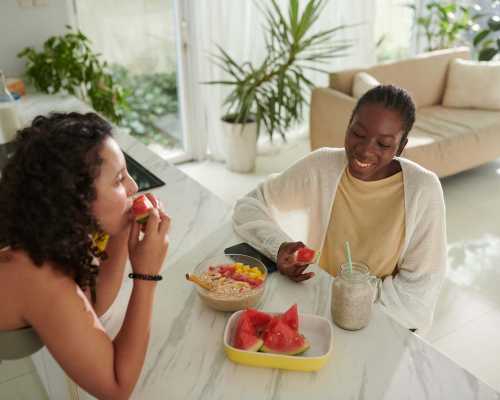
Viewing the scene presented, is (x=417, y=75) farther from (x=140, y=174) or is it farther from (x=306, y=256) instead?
(x=306, y=256)

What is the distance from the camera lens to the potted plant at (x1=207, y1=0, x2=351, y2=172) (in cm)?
365

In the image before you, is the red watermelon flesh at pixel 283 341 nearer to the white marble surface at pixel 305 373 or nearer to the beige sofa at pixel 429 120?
the white marble surface at pixel 305 373

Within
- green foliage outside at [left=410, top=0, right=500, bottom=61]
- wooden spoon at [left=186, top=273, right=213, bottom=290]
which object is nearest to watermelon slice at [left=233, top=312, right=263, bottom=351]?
wooden spoon at [left=186, top=273, right=213, bottom=290]

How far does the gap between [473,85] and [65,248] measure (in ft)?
12.3

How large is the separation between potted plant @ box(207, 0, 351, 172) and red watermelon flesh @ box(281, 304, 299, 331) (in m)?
2.72

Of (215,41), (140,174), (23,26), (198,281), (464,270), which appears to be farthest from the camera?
(215,41)

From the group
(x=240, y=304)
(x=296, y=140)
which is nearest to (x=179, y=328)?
(x=240, y=304)

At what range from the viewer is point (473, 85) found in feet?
12.9

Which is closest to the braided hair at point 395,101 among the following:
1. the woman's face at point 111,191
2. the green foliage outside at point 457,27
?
the woman's face at point 111,191

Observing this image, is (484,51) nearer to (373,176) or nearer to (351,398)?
(373,176)

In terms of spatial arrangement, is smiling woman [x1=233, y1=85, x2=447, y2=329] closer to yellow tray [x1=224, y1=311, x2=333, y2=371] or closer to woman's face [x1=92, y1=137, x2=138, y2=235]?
→ yellow tray [x1=224, y1=311, x2=333, y2=371]

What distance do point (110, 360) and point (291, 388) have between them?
0.35 metres

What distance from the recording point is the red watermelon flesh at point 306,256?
4.18 ft

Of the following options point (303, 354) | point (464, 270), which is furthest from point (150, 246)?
point (464, 270)
